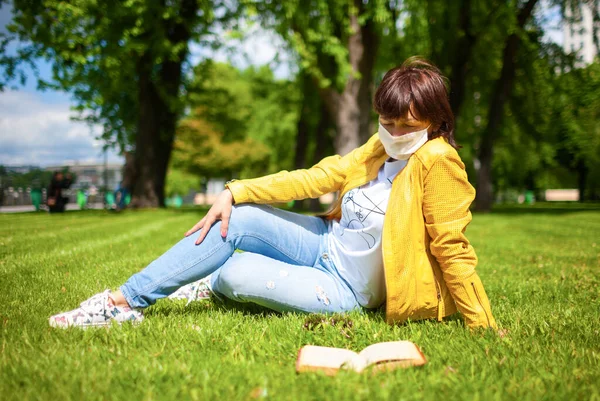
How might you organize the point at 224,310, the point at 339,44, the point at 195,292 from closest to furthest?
the point at 224,310 < the point at 195,292 < the point at 339,44

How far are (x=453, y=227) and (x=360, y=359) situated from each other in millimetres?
891

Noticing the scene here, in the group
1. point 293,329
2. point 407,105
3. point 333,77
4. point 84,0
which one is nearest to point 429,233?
point 407,105

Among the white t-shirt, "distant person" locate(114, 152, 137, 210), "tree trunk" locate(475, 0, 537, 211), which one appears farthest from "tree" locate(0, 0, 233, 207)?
the white t-shirt

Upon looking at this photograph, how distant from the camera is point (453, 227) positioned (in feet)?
8.52

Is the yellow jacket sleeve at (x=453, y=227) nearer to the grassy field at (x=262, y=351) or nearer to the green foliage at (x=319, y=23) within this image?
the grassy field at (x=262, y=351)

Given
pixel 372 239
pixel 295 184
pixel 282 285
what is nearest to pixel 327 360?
pixel 282 285

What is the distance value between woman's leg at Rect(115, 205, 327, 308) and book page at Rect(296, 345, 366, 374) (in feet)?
2.74

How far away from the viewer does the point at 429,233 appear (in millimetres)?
2695

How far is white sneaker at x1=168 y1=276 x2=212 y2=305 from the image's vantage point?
354cm

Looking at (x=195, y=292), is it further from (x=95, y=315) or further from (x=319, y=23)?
(x=319, y=23)

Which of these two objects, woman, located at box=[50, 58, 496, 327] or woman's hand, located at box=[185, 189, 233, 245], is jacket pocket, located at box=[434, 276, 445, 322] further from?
woman's hand, located at box=[185, 189, 233, 245]

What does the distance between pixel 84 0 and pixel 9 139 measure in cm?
422

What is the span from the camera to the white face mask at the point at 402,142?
105 inches

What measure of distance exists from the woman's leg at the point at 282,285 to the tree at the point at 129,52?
1167 centimetres
